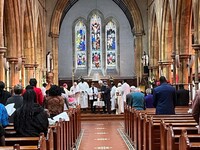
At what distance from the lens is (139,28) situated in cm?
3322

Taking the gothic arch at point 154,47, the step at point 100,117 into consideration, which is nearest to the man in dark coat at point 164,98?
the step at point 100,117

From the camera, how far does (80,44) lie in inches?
1581

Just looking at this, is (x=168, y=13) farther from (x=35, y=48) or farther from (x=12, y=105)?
(x=12, y=105)

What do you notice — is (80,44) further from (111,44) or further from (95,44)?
(111,44)

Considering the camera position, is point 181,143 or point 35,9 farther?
point 35,9

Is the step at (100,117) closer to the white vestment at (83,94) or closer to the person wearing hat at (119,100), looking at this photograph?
the person wearing hat at (119,100)

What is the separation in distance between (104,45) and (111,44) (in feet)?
1.95

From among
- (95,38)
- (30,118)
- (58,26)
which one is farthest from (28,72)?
(30,118)

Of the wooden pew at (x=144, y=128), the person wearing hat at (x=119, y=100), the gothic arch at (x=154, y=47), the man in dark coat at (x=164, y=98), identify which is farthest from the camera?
the gothic arch at (x=154, y=47)

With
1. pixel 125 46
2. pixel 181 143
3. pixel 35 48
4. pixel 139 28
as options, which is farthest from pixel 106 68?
pixel 181 143

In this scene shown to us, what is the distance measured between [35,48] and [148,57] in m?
8.49

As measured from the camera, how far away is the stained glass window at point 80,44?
1571 inches

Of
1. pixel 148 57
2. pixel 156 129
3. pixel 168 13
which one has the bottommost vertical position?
pixel 156 129

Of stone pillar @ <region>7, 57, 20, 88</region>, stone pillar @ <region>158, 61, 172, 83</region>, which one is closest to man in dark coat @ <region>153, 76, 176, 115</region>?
stone pillar @ <region>7, 57, 20, 88</region>
